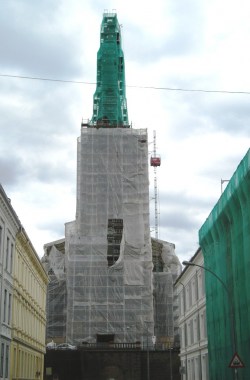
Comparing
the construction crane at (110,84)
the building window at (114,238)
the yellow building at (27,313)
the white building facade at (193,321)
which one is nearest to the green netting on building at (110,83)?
the construction crane at (110,84)

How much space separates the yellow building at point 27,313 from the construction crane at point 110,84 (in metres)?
27.6

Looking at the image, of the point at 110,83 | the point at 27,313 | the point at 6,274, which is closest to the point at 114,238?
the point at 110,83

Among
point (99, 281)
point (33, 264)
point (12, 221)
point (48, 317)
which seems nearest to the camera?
point (12, 221)

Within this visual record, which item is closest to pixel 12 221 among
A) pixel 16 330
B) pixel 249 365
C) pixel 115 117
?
pixel 16 330

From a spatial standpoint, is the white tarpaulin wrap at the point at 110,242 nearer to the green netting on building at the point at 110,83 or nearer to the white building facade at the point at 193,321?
the green netting on building at the point at 110,83

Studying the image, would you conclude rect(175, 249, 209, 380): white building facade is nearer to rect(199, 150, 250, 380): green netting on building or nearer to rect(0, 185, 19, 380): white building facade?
rect(199, 150, 250, 380): green netting on building

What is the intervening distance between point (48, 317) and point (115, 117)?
2529cm

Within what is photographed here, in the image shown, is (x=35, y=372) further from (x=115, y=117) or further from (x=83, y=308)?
(x=115, y=117)

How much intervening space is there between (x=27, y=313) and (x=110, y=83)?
3941 centimetres

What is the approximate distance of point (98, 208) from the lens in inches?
2552

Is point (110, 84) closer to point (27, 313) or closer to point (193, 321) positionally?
point (193, 321)

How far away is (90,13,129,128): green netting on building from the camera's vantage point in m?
72.6

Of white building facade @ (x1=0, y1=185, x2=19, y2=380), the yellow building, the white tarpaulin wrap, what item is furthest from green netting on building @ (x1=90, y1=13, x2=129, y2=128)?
white building facade @ (x1=0, y1=185, x2=19, y2=380)

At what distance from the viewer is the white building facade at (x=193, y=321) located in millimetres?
42344
